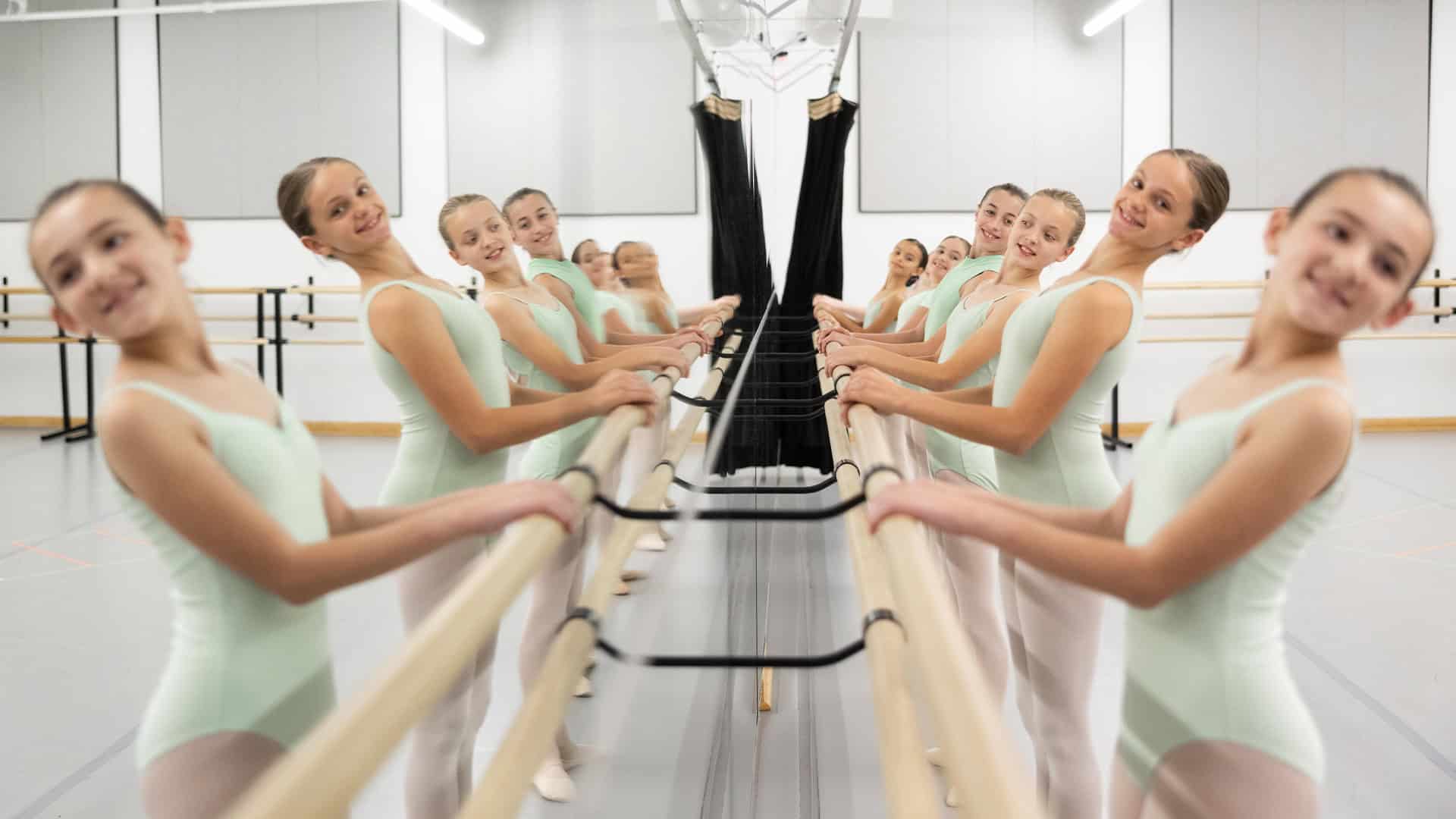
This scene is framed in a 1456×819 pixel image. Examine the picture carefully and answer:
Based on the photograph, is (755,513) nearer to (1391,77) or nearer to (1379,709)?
(1379,709)

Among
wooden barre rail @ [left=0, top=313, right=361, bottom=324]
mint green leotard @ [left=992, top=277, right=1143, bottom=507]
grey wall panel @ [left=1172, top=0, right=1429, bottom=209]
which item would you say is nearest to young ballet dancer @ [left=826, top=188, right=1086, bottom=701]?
mint green leotard @ [left=992, top=277, right=1143, bottom=507]

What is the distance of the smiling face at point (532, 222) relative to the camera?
0.78 metres

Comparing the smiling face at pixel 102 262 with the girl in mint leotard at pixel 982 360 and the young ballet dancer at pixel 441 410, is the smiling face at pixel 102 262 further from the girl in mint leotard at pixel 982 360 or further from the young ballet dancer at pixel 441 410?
the girl in mint leotard at pixel 982 360

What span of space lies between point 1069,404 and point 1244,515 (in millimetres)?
574

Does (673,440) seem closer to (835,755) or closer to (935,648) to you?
(935,648)

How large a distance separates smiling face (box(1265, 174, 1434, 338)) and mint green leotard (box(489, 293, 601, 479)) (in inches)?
24.2

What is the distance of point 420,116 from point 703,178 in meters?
0.62

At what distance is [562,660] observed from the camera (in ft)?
1.46

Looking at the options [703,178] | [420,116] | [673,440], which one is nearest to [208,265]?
[420,116]

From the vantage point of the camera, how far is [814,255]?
8.44 ft

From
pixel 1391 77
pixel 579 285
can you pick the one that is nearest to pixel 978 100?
pixel 579 285

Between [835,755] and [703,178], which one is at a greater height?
[703,178]

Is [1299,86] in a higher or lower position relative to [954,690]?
higher

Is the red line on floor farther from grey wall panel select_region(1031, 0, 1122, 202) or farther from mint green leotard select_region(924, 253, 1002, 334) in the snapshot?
grey wall panel select_region(1031, 0, 1122, 202)
